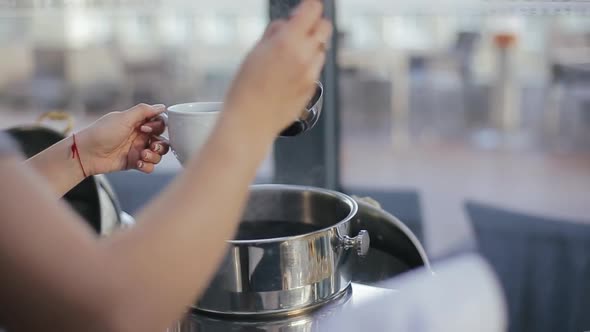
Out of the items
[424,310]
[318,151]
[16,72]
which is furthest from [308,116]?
[16,72]

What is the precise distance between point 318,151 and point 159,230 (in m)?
1.11

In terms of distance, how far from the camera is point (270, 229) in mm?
922

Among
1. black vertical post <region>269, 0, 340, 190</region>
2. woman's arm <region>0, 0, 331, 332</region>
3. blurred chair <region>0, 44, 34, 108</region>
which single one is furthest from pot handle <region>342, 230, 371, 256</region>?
blurred chair <region>0, 44, 34, 108</region>

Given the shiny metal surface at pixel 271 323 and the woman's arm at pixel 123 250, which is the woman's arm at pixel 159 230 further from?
the shiny metal surface at pixel 271 323

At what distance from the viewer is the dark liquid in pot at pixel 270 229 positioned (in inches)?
35.8

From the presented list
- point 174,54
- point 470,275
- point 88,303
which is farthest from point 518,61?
point 88,303

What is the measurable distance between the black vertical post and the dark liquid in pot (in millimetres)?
540

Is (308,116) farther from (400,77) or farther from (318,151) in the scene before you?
(400,77)

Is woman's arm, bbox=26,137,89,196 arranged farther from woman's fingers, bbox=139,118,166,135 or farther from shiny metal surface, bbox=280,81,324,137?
shiny metal surface, bbox=280,81,324,137

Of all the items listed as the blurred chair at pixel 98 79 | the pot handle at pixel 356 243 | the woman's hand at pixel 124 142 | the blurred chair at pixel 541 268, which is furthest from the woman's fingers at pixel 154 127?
the blurred chair at pixel 98 79

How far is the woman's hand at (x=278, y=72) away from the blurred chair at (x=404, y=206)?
4.04 ft

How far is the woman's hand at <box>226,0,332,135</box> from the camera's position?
516 mm

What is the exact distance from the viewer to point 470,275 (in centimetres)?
110

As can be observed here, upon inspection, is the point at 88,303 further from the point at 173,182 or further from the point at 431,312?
the point at 431,312
